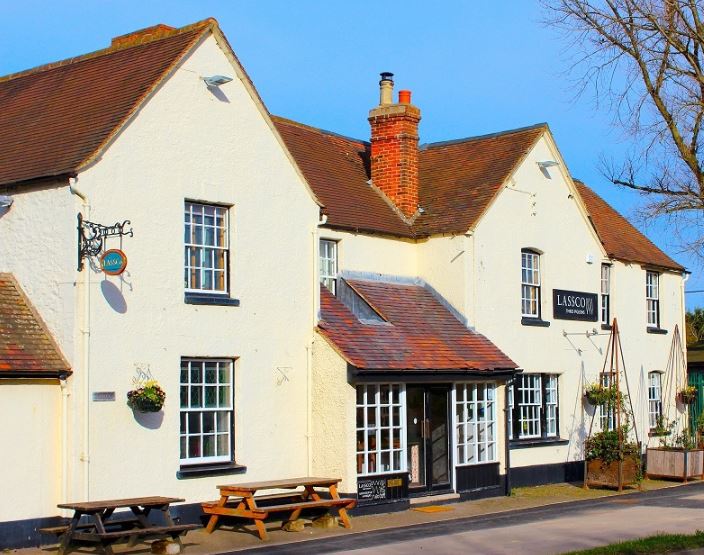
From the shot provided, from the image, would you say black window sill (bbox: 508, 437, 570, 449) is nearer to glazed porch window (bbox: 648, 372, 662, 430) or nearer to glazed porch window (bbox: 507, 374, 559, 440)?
glazed porch window (bbox: 507, 374, 559, 440)

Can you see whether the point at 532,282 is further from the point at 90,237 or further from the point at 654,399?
the point at 90,237

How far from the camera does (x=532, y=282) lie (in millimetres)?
25078

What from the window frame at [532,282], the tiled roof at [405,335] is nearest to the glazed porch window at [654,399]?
the window frame at [532,282]

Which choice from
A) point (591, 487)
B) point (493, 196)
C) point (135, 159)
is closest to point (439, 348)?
point (493, 196)

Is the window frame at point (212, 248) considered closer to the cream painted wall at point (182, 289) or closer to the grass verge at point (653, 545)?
the cream painted wall at point (182, 289)

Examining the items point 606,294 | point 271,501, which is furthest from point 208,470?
point 606,294

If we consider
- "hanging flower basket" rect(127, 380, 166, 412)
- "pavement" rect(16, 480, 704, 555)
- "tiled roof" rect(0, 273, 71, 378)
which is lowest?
"pavement" rect(16, 480, 704, 555)

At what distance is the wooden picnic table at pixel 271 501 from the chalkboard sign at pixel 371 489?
2.67 ft

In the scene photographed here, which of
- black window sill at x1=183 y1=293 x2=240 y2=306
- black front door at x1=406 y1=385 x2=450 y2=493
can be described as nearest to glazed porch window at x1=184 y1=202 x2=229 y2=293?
black window sill at x1=183 y1=293 x2=240 y2=306

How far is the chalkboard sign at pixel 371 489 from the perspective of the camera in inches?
763

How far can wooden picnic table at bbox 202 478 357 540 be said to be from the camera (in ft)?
54.5

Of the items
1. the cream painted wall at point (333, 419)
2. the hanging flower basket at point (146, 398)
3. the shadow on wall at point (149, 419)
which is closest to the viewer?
the hanging flower basket at point (146, 398)

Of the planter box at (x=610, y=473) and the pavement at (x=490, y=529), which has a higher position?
the planter box at (x=610, y=473)

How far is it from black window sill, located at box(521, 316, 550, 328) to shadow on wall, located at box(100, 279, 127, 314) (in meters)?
10.6
